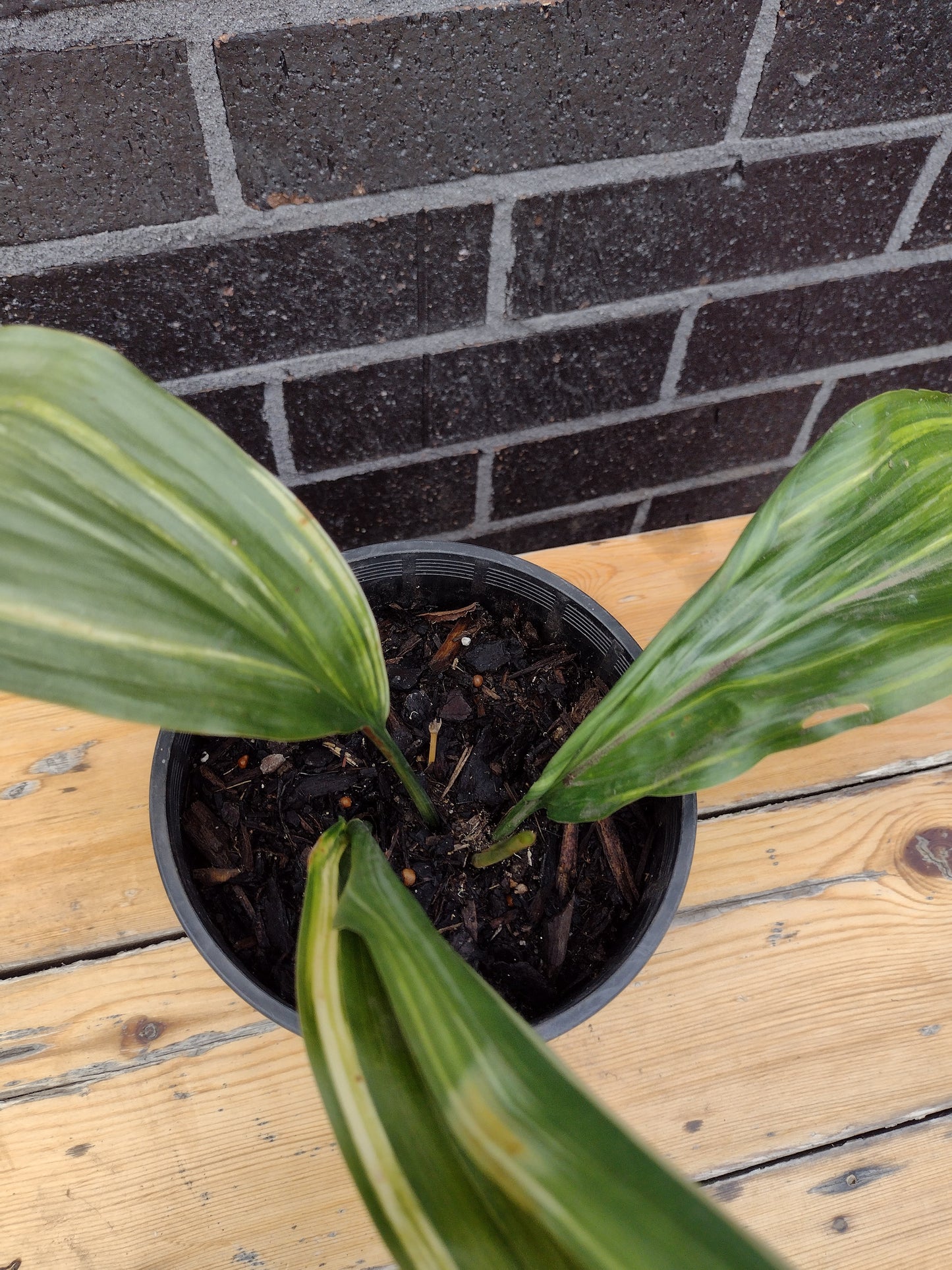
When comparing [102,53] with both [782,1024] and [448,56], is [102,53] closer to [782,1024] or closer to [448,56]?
[448,56]

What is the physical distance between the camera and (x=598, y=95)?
27.6 inches

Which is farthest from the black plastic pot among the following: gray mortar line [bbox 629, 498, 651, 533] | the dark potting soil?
gray mortar line [bbox 629, 498, 651, 533]

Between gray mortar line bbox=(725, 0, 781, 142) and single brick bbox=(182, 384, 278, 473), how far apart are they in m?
0.49

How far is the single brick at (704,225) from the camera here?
79 centimetres

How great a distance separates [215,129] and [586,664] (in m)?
0.48

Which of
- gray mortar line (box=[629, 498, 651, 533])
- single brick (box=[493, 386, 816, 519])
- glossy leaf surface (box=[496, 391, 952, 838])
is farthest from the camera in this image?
gray mortar line (box=[629, 498, 651, 533])

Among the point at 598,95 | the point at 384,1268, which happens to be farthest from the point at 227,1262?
the point at 598,95

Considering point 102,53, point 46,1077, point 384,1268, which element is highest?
point 102,53

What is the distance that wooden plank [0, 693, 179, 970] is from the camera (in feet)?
2.10

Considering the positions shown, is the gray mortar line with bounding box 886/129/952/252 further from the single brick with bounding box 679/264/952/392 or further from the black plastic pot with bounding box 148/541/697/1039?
the black plastic pot with bounding box 148/541/697/1039

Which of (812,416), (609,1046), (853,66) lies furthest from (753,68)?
(609,1046)

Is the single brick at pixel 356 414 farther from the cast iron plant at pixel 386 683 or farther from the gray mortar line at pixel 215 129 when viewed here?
the cast iron plant at pixel 386 683

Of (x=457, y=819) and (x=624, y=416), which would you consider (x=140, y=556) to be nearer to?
(x=457, y=819)

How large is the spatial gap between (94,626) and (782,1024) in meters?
0.56
